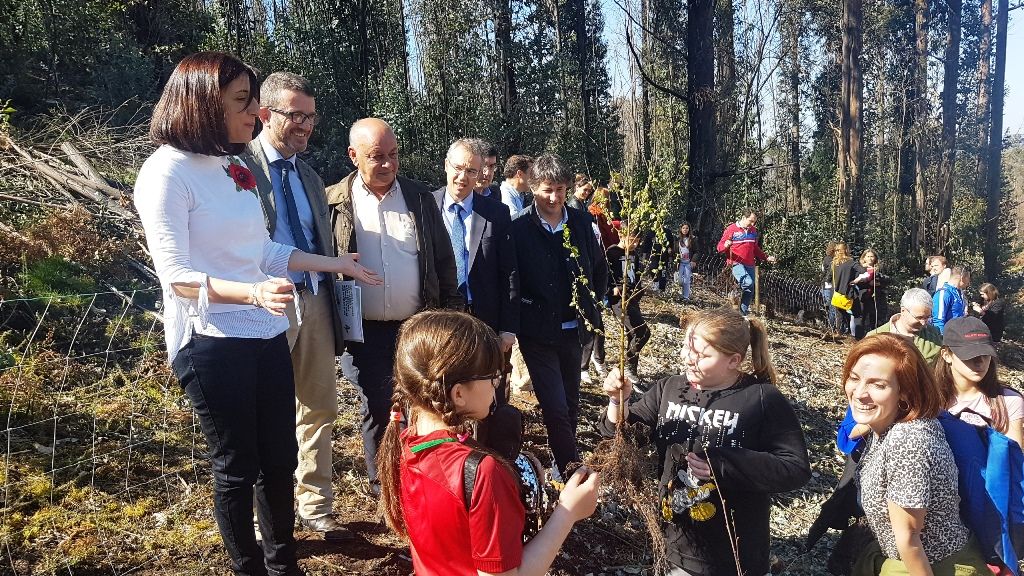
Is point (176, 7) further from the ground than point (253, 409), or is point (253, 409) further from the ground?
point (176, 7)

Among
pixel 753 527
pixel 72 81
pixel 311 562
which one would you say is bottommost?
pixel 311 562

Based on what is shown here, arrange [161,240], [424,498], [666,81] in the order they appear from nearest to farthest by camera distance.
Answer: [424,498] < [161,240] < [666,81]

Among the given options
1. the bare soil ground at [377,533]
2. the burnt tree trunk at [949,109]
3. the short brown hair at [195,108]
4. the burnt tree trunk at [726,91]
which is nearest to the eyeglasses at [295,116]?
the short brown hair at [195,108]

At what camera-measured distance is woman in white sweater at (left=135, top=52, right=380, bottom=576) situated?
2088 mm

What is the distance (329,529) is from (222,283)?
163 cm

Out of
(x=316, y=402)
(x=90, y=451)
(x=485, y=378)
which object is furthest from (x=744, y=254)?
(x=485, y=378)

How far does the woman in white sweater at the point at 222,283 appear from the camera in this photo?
2088mm

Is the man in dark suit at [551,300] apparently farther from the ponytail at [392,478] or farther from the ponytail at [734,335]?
the ponytail at [392,478]

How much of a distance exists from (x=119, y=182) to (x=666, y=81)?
18.1 m

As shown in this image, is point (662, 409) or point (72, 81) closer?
point (662, 409)

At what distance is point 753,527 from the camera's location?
262 centimetres

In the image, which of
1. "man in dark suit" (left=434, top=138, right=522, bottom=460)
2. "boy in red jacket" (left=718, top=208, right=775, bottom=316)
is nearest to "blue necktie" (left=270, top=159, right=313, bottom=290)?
"man in dark suit" (left=434, top=138, right=522, bottom=460)

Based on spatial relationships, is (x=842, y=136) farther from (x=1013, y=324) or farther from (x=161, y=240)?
(x=161, y=240)

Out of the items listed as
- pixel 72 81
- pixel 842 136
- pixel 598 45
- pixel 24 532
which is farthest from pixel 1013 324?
pixel 72 81
